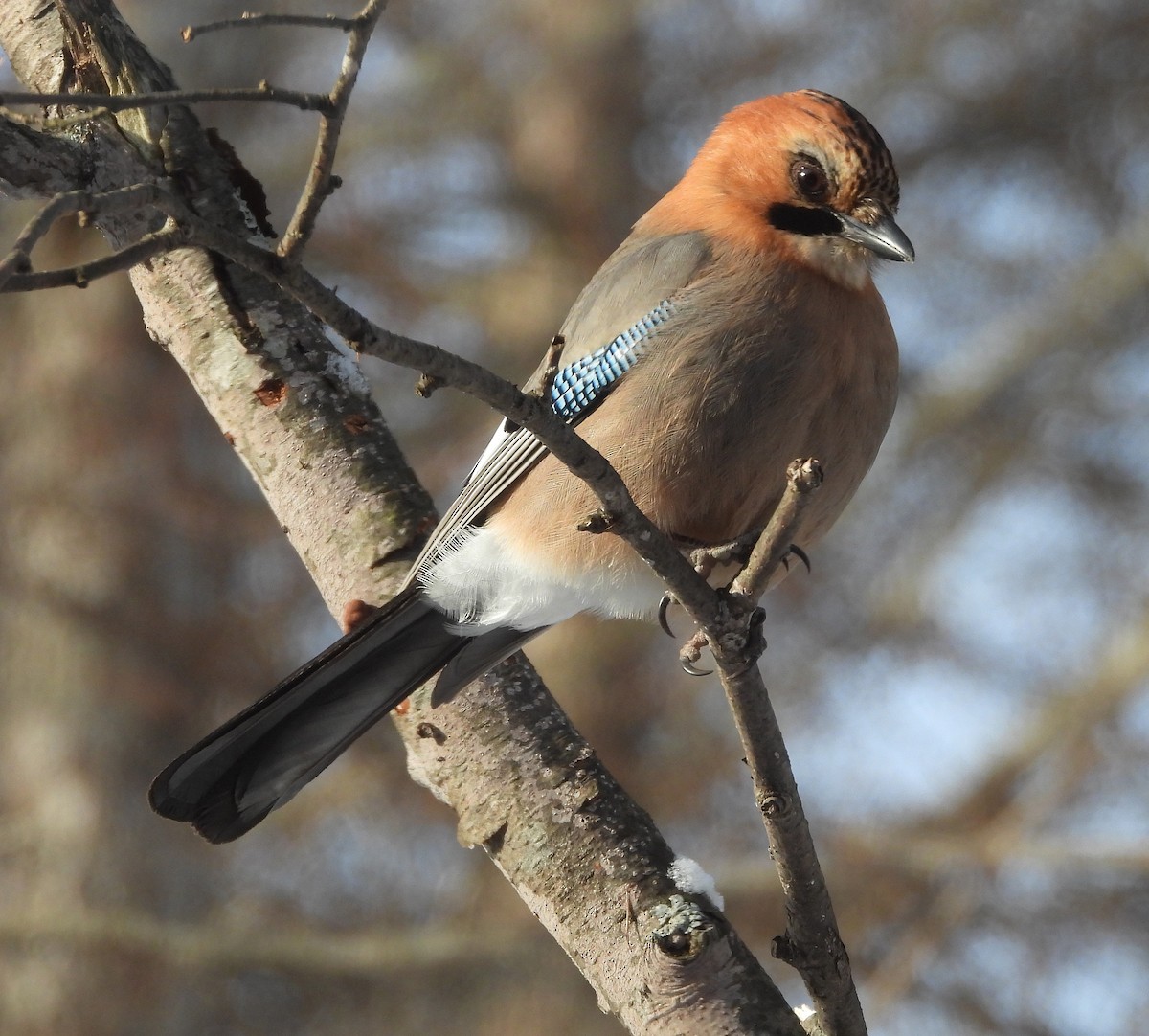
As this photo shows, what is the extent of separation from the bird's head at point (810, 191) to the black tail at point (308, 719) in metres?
1.21

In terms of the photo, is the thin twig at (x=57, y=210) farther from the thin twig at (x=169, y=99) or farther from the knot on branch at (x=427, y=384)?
the knot on branch at (x=427, y=384)

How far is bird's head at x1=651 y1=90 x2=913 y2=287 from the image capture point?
360 centimetres

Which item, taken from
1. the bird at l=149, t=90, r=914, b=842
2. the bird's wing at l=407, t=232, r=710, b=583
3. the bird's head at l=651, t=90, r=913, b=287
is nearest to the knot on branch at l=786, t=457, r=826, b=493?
the bird at l=149, t=90, r=914, b=842

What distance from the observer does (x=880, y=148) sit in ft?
12.0

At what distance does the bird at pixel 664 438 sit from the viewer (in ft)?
10.9

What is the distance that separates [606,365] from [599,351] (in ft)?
0.24

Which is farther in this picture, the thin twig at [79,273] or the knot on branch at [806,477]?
the knot on branch at [806,477]

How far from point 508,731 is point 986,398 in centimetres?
494

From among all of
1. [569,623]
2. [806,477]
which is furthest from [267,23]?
[569,623]

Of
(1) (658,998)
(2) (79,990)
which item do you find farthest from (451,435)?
(1) (658,998)

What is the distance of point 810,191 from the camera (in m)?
3.74

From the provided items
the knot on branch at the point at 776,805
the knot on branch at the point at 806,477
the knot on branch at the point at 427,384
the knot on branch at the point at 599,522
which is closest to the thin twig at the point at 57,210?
the knot on branch at the point at 427,384

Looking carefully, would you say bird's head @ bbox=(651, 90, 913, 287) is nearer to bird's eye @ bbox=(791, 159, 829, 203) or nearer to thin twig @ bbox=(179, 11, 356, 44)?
bird's eye @ bbox=(791, 159, 829, 203)

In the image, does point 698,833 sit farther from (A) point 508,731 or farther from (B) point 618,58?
(B) point 618,58
